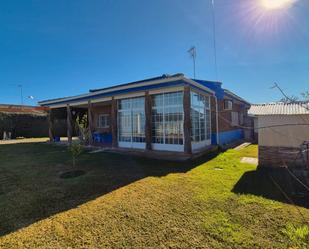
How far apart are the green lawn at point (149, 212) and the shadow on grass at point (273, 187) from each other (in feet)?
0.11

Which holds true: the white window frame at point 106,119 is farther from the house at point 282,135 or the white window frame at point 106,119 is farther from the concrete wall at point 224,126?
the house at point 282,135

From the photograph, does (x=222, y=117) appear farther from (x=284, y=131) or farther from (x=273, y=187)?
(x=273, y=187)

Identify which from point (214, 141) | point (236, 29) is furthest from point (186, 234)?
point (214, 141)

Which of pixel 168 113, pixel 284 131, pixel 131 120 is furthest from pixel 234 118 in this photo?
pixel 131 120

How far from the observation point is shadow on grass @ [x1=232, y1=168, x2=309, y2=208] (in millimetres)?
4102

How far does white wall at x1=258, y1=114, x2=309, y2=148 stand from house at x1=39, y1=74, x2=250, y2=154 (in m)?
3.19

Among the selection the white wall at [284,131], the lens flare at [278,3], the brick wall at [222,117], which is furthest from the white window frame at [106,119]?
the lens flare at [278,3]

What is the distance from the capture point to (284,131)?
21.0ft

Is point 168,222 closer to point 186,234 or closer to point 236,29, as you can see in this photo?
point 186,234

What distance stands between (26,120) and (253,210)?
29.0 metres

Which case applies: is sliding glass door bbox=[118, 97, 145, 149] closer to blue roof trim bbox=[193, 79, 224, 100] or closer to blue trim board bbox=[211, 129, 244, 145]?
blue roof trim bbox=[193, 79, 224, 100]

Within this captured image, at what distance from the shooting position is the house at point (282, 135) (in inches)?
238

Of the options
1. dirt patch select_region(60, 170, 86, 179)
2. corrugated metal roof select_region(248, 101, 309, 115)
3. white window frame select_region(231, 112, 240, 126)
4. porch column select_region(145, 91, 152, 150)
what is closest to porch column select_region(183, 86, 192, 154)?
porch column select_region(145, 91, 152, 150)

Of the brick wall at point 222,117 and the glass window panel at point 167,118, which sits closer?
the glass window panel at point 167,118
